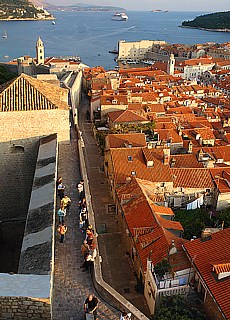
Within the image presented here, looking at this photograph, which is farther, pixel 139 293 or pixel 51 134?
pixel 51 134

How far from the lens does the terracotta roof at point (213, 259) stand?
10.3 m

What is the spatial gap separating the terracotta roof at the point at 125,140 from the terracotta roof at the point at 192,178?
3809mm

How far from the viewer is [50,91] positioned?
16203mm

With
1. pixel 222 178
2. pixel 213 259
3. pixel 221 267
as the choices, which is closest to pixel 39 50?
pixel 222 178

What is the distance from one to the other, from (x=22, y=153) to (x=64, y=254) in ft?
22.0

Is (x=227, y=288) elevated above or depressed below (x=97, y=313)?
below

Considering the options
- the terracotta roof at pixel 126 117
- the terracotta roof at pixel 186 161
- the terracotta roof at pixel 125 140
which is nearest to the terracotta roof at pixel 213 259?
the terracotta roof at pixel 186 161

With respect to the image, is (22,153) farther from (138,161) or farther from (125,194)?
(138,161)

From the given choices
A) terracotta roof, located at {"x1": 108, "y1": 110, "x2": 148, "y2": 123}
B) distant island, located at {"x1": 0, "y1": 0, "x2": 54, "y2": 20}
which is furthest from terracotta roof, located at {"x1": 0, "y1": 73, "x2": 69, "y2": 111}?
distant island, located at {"x1": 0, "y1": 0, "x2": 54, "y2": 20}

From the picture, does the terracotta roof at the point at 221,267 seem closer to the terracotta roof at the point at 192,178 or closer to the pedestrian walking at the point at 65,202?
the pedestrian walking at the point at 65,202

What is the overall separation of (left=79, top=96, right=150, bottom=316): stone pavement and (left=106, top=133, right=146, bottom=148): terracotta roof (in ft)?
6.88

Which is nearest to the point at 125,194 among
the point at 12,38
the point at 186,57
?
the point at 186,57

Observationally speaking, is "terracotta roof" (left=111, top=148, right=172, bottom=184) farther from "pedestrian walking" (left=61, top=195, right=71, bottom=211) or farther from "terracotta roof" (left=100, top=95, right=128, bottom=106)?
"terracotta roof" (left=100, top=95, right=128, bottom=106)

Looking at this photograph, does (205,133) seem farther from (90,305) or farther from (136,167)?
(90,305)
